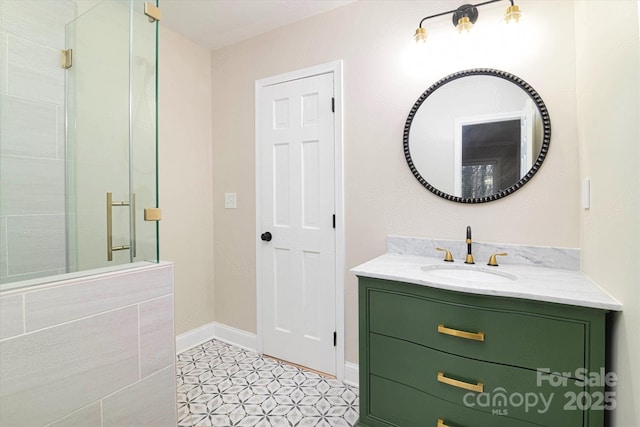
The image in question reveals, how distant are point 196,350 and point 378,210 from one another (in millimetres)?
1890

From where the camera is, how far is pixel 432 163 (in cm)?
179

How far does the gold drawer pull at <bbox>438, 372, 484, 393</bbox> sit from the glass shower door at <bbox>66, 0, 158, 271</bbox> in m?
1.38

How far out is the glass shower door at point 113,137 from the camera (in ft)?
4.69

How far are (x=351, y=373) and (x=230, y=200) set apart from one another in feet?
5.42

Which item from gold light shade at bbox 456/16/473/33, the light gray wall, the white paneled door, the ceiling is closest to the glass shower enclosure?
the ceiling

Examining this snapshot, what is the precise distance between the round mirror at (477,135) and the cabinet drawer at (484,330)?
0.68 m

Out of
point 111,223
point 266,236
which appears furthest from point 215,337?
point 111,223

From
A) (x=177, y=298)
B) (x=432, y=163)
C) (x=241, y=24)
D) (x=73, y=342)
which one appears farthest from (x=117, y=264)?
(x=241, y=24)

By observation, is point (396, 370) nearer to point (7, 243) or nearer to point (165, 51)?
→ point (7, 243)

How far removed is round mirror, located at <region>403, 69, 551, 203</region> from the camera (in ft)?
5.12

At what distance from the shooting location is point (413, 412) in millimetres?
1395

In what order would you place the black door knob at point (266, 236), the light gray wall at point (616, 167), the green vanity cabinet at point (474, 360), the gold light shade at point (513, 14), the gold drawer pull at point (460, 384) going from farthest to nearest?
1. the black door knob at point (266, 236)
2. the gold light shade at point (513, 14)
3. the gold drawer pull at point (460, 384)
4. the green vanity cabinet at point (474, 360)
5. the light gray wall at point (616, 167)

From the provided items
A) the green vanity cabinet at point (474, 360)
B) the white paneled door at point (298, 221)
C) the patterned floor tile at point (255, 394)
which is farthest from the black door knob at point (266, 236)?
the green vanity cabinet at point (474, 360)

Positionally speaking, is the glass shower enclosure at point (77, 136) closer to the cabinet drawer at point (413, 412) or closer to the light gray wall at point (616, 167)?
the cabinet drawer at point (413, 412)
